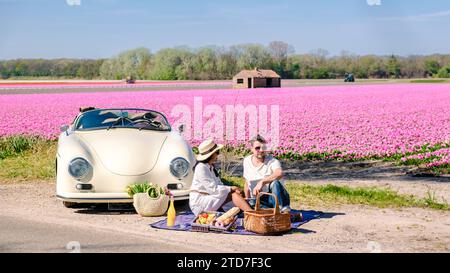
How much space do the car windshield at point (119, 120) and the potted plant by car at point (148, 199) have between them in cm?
160

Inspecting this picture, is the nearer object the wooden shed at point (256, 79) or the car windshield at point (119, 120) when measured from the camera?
the car windshield at point (119, 120)

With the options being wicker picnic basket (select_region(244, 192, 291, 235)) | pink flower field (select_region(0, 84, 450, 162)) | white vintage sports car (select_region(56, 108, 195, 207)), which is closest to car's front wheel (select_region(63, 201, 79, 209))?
white vintage sports car (select_region(56, 108, 195, 207))

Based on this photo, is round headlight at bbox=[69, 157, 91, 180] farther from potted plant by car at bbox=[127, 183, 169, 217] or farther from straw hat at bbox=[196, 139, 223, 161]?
straw hat at bbox=[196, 139, 223, 161]

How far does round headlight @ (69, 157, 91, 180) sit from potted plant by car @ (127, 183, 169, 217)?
0.66 metres

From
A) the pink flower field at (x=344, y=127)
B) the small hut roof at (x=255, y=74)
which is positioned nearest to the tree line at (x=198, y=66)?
the small hut roof at (x=255, y=74)

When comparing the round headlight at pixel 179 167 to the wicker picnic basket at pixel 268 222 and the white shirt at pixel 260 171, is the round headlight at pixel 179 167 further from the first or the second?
the wicker picnic basket at pixel 268 222

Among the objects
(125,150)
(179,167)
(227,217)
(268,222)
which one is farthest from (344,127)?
(268,222)

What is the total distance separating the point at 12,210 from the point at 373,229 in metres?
5.24

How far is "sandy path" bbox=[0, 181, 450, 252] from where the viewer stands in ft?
25.4

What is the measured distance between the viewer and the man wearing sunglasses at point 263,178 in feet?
29.7

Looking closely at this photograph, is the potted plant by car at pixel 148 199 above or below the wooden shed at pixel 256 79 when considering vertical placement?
below

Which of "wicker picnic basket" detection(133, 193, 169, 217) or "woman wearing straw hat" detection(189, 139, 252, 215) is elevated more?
"woman wearing straw hat" detection(189, 139, 252, 215)
